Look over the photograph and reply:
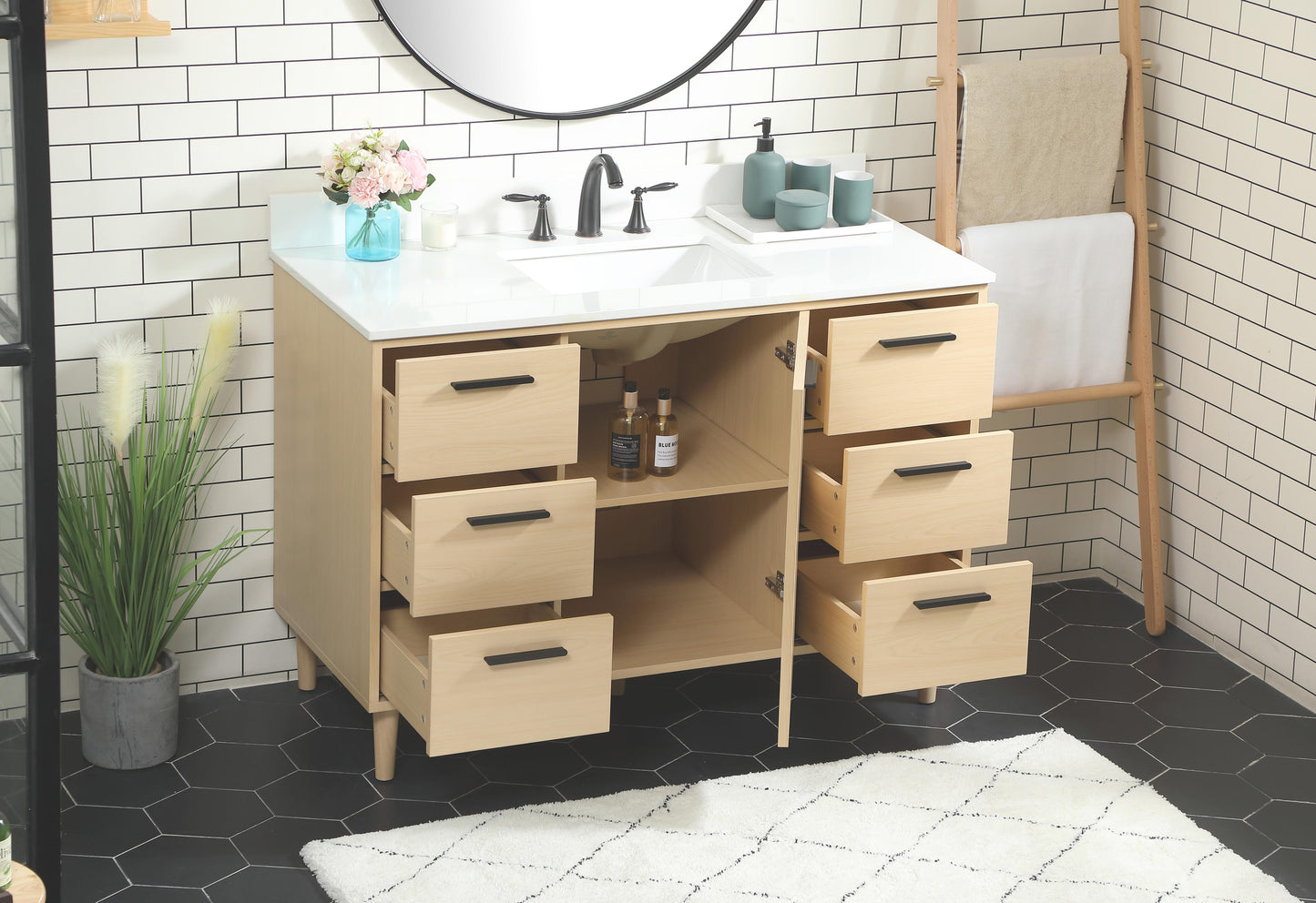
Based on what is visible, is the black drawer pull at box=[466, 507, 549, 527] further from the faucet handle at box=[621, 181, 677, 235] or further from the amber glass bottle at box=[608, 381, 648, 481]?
the faucet handle at box=[621, 181, 677, 235]

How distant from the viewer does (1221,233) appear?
3664mm

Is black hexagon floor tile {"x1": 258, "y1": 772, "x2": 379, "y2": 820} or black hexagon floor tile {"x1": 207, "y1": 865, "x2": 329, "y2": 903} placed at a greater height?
black hexagon floor tile {"x1": 258, "y1": 772, "x2": 379, "y2": 820}

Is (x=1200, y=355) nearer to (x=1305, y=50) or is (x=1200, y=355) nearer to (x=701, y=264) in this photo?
(x=1305, y=50)

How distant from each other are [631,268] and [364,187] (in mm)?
577

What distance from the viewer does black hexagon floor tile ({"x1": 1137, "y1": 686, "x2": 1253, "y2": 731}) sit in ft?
11.5

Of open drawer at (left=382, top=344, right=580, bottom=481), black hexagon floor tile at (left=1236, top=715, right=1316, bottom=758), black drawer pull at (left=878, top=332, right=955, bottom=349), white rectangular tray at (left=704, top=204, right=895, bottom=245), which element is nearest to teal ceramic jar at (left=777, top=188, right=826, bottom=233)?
white rectangular tray at (left=704, top=204, right=895, bottom=245)

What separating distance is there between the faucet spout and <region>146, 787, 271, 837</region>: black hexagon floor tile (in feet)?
4.11

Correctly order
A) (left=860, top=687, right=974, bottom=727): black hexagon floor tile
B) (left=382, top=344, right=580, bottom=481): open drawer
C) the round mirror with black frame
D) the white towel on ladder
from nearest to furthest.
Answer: (left=382, top=344, right=580, bottom=481): open drawer, the round mirror with black frame, (left=860, top=687, right=974, bottom=727): black hexagon floor tile, the white towel on ladder

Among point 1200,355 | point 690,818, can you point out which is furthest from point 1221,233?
point 690,818

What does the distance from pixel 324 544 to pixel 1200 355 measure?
1956 millimetres

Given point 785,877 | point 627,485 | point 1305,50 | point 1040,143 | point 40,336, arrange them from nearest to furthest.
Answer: point 40,336 < point 785,877 < point 627,485 < point 1305,50 < point 1040,143

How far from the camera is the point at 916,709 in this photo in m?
3.54

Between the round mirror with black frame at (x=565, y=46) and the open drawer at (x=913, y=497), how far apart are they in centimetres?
87

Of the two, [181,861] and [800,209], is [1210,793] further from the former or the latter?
[181,861]
